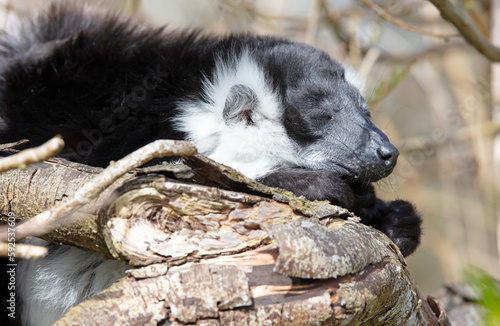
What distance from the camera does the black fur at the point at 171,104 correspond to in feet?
9.01

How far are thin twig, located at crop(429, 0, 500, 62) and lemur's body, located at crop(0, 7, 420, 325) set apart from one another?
0.74m

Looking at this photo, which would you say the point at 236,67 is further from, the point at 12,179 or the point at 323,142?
the point at 12,179

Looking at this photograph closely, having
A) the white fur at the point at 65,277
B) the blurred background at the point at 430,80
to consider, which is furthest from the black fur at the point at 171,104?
the blurred background at the point at 430,80

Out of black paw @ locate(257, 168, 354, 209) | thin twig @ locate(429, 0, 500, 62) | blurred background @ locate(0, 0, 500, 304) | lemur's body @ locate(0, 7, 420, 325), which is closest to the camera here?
black paw @ locate(257, 168, 354, 209)

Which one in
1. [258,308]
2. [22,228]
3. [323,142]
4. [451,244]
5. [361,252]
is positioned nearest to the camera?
[22,228]

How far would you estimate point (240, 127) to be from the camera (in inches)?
109

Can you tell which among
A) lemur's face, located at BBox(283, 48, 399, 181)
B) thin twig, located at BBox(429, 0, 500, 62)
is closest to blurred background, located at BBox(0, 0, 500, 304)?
thin twig, located at BBox(429, 0, 500, 62)

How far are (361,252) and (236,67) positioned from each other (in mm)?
1528

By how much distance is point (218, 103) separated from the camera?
9.31 ft

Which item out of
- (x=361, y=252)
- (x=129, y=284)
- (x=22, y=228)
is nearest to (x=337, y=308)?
(x=361, y=252)

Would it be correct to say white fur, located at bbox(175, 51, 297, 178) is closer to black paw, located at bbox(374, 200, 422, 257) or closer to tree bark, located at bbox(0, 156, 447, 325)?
black paw, located at bbox(374, 200, 422, 257)

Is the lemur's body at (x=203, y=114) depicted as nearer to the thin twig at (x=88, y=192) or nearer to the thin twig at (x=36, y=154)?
the thin twig at (x=88, y=192)

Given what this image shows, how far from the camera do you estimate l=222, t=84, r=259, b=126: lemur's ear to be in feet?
9.01

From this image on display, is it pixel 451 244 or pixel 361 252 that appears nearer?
pixel 361 252
